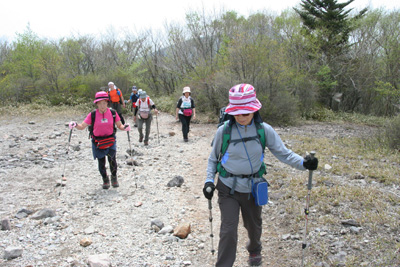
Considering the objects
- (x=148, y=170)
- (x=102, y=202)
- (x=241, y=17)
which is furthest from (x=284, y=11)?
(x=102, y=202)

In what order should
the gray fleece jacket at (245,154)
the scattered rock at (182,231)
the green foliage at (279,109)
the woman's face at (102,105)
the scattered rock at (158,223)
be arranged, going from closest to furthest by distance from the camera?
the gray fleece jacket at (245,154)
the scattered rock at (182,231)
the scattered rock at (158,223)
the woman's face at (102,105)
the green foliage at (279,109)

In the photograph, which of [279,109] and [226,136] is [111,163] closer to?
[226,136]

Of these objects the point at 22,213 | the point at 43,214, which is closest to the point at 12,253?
the point at 43,214

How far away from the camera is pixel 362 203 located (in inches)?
182

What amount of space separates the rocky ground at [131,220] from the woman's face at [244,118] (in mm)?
1983

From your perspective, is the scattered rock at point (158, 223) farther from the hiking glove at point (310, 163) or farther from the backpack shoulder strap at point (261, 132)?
the hiking glove at point (310, 163)

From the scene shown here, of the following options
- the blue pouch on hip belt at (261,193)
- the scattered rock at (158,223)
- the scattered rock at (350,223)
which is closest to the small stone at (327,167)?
the scattered rock at (350,223)

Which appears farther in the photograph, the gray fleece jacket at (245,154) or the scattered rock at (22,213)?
the scattered rock at (22,213)

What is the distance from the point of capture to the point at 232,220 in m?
2.91

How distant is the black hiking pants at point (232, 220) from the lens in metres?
2.89

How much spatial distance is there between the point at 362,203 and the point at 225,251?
3001mm

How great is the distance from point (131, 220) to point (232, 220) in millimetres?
2588

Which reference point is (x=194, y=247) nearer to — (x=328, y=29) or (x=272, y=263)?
(x=272, y=263)

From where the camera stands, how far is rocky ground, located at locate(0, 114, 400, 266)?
3775 mm
